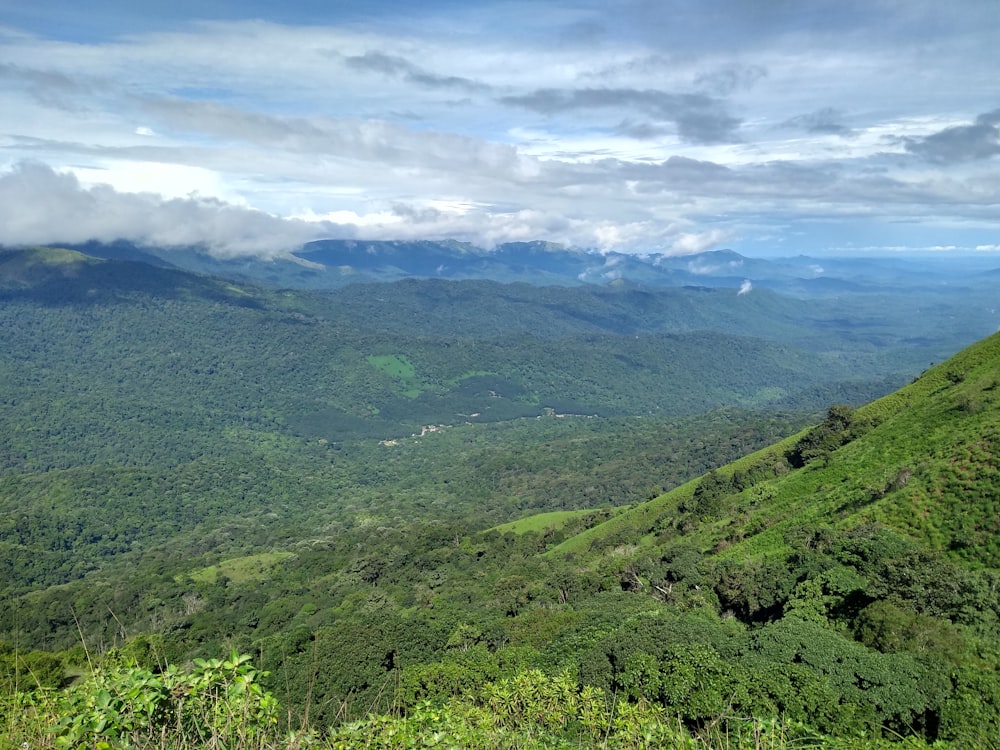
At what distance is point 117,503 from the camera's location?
407 ft

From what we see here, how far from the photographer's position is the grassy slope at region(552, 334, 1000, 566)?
31669mm

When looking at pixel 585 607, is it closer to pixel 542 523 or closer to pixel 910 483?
pixel 910 483

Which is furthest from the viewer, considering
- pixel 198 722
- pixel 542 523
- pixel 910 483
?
pixel 542 523

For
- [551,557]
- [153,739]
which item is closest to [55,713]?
[153,739]

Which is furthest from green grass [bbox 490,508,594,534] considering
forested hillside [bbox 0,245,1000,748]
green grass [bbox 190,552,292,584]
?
green grass [bbox 190,552,292,584]

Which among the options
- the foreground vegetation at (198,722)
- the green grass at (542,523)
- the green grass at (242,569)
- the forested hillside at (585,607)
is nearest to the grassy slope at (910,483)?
the forested hillside at (585,607)

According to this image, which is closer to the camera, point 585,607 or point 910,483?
point 585,607

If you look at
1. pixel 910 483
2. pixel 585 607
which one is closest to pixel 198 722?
pixel 585 607

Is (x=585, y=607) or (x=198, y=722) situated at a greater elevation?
(x=198, y=722)

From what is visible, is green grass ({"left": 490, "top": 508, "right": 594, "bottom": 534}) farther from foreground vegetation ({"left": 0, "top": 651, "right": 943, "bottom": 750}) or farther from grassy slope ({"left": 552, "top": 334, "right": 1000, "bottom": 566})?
foreground vegetation ({"left": 0, "top": 651, "right": 943, "bottom": 750})

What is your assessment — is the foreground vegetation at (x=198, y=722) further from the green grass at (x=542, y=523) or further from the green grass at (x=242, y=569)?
the green grass at (x=242, y=569)

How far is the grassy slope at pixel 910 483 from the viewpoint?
31.7 metres

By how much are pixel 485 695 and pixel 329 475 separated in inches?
5612

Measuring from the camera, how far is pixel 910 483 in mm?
36062
